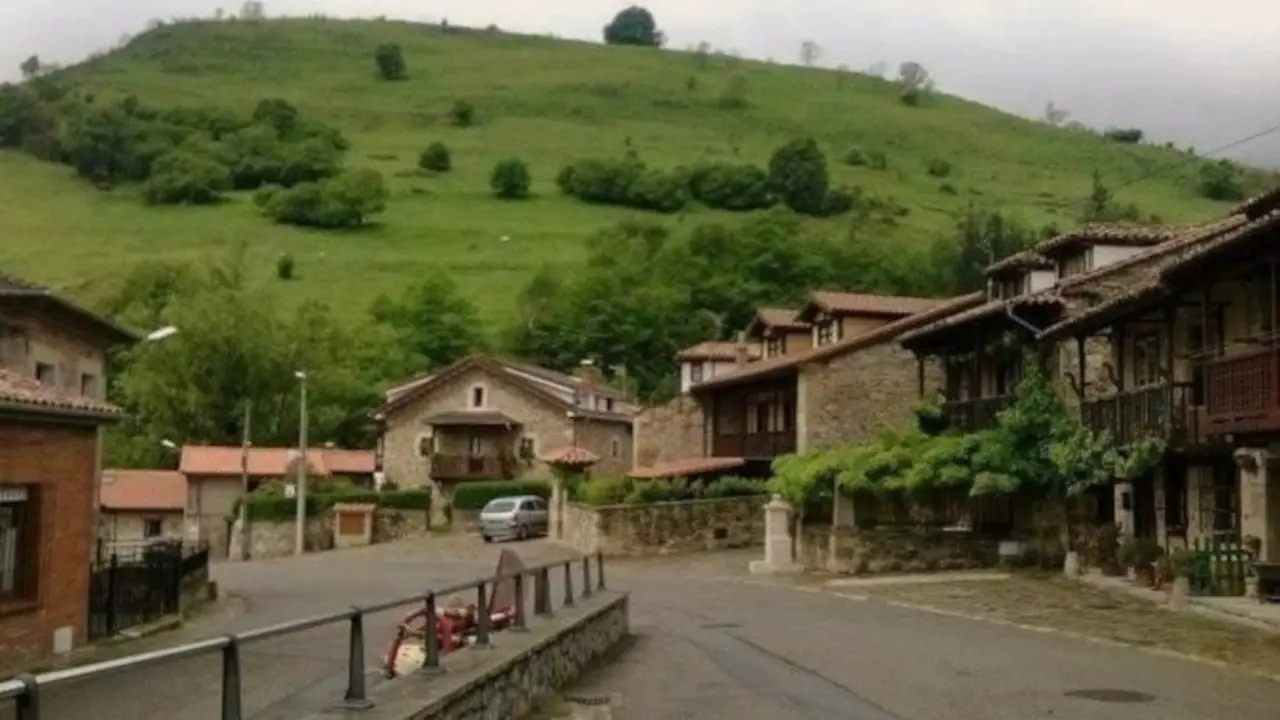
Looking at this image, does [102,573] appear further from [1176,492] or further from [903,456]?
[1176,492]

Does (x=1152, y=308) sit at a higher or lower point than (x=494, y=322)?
lower

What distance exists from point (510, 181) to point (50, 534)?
4269 inches

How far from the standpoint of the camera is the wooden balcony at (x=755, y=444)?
50.5 metres

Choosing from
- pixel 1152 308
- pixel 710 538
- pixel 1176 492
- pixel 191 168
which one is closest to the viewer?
pixel 1152 308

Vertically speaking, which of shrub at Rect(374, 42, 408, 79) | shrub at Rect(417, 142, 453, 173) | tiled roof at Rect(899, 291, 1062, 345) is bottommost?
tiled roof at Rect(899, 291, 1062, 345)

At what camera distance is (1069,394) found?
3428 cm

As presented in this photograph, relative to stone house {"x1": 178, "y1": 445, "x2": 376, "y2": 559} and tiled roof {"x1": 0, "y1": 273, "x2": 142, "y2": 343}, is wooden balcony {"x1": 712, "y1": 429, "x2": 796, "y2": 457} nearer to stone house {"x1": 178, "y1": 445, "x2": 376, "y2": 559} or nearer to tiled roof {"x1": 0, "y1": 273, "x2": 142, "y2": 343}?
stone house {"x1": 178, "y1": 445, "x2": 376, "y2": 559}

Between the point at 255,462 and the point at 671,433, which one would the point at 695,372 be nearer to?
the point at 671,433

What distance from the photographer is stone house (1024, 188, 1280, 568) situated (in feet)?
76.1

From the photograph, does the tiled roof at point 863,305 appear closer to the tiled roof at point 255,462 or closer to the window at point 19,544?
the tiled roof at point 255,462

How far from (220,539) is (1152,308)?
5046 cm

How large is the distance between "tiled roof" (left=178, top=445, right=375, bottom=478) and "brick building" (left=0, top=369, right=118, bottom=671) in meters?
46.5

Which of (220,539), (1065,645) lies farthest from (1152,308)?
(220,539)

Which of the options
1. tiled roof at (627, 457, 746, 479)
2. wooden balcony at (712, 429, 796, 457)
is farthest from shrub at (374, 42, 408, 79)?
tiled roof at (627, 457, 746, 479)
